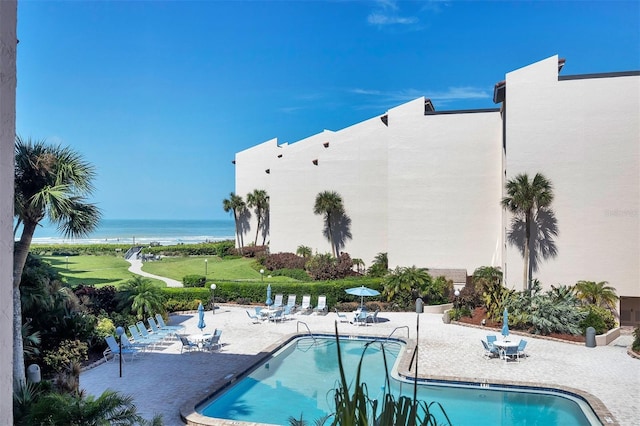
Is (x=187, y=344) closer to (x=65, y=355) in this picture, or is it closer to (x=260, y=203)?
(x=65, y=355)

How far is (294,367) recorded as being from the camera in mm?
15531

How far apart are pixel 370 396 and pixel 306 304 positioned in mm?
10992

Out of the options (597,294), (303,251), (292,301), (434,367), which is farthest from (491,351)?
(303,251)

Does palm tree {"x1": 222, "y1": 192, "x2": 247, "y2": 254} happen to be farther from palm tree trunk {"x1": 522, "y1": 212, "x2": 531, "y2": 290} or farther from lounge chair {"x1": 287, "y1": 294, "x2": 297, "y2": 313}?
palm tree trunk {"x1": 522, "y1": 212, "x2": 531, "y2": 290}

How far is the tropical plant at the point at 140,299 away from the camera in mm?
18641

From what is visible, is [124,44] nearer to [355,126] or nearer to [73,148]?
[73,148]

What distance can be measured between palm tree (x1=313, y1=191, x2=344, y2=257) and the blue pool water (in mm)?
18504

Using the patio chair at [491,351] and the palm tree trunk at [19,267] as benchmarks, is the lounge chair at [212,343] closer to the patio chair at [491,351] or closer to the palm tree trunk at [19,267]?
the palm tree trunk at [19,267]

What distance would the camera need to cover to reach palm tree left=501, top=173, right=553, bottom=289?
2125cm

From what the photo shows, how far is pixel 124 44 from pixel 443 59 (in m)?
15.3

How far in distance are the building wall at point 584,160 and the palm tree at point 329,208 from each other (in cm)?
1371

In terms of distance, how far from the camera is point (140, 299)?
18.7 meters

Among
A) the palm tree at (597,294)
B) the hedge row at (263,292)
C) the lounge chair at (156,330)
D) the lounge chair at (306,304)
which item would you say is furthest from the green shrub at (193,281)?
the palm tree at (597,294)

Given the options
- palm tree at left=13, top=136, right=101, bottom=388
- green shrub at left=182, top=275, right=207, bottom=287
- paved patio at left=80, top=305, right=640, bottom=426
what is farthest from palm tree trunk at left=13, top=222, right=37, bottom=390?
green shrub at left=182, top=275, right=207, bottom=287
